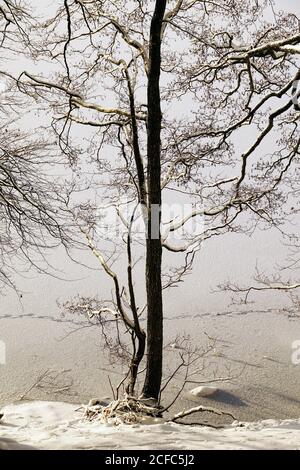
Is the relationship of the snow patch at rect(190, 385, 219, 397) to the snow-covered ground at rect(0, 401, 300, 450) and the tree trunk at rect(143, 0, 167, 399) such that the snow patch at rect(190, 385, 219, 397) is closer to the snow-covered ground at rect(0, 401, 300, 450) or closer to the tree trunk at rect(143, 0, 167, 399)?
the tree trunk at rect(143, 0, 167, 399)

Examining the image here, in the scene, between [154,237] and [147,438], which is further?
[154,237]

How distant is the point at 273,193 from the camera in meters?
9.62

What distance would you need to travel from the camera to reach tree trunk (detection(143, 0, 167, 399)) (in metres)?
6.84

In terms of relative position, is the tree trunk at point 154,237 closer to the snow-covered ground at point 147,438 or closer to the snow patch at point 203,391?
the snow-covered ground at point 147,438

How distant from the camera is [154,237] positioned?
277 inches

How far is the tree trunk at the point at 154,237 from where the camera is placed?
6840 millimetres

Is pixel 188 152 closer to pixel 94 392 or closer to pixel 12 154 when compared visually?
pixel 12 154

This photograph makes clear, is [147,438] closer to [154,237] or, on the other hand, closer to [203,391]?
[154,237]

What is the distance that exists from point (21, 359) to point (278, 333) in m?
7.86

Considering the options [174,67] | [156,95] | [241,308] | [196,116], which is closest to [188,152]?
[196,116]

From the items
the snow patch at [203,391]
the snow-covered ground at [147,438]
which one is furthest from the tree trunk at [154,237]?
the snow patch at [203,391]

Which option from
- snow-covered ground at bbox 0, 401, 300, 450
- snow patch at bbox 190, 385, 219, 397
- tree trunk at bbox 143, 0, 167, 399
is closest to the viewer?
snow-covered ground at bbox 0, 401, 300, 450

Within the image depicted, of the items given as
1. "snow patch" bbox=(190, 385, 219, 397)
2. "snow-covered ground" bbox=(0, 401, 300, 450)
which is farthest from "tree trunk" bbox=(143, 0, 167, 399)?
"snow patch" bbox=(190, 385, 219, 397)

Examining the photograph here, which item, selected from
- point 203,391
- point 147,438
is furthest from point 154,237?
point 203,391
